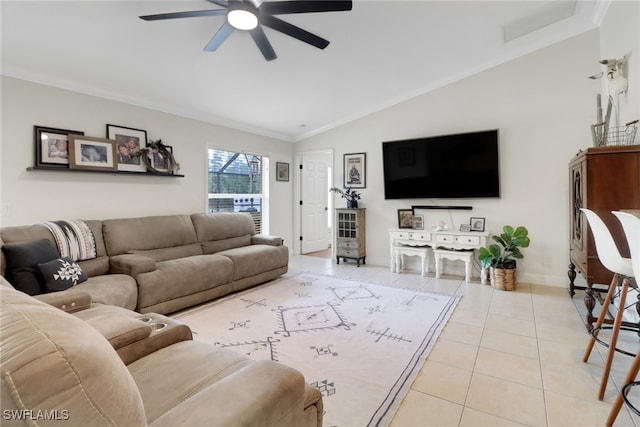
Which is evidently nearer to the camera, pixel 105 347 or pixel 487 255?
pixel 105 347

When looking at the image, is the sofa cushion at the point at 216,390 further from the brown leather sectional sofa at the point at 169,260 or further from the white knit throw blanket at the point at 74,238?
the white knit throw blanket at the point at 74,238

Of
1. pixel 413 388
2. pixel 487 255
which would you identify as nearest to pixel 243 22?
pixel 413 388

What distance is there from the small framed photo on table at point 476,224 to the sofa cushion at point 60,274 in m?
4.51

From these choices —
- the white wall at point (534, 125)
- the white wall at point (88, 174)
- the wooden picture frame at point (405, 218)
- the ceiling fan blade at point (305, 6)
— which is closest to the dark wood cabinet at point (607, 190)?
the white wall at point (534, 125)

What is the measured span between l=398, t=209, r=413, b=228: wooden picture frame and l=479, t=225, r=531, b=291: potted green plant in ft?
3.77

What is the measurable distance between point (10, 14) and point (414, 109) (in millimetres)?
4529

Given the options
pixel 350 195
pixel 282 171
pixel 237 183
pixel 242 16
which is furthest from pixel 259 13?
pixel 282 171

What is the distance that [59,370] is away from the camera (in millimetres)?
526

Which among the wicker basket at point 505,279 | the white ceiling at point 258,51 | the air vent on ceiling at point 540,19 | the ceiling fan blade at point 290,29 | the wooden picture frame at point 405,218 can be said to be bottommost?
the wicker basket at point 505,279

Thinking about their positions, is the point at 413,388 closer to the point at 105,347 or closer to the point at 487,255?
the point at 105,347

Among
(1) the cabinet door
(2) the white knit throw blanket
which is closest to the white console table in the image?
(1) the cabinet door

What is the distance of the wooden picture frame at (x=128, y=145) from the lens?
361 cm

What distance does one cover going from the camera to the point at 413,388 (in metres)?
1.89

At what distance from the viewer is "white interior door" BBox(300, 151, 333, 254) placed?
6.38 m
